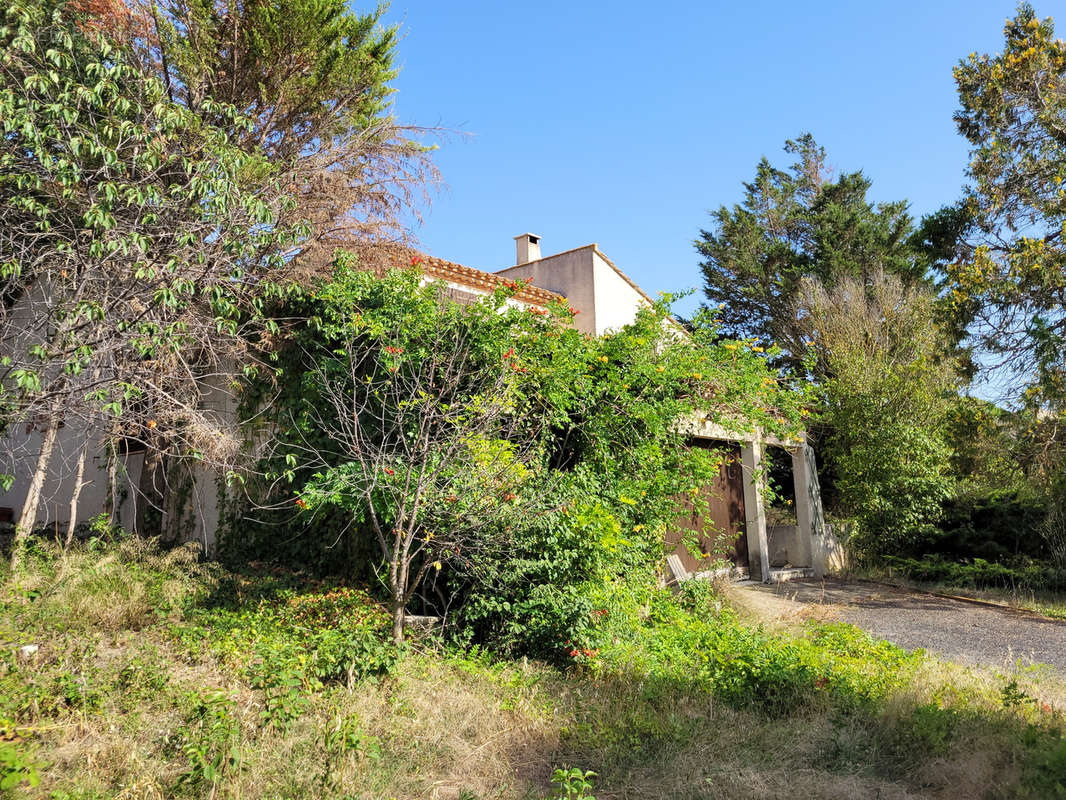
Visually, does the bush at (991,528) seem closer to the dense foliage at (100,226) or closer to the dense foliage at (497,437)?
the dense foliage at (497,437)

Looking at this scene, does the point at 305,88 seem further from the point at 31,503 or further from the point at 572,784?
the point at 572,784

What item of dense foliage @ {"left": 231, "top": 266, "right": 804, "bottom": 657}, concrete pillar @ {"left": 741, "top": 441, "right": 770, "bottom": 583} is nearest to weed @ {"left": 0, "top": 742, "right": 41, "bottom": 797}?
dense foliage @ {"left": 231, "top": 266, "right": 804, "bottom": 657}

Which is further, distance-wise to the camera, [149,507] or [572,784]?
[149,507]

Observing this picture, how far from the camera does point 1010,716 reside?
4664 millimetres

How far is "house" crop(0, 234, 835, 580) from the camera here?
9.55 metres

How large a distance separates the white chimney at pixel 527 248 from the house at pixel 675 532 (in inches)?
25.9

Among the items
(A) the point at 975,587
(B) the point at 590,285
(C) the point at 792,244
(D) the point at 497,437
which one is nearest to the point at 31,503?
(D) the point at 497,437

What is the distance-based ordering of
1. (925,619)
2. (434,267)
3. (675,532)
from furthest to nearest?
1. (434,267)
2. (925,619)
3. (675,532)

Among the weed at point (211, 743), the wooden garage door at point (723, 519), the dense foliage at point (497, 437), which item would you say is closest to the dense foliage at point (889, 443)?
the wooden garage door at point (723, 519)

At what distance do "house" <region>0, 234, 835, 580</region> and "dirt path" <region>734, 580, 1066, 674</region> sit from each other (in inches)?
37.9

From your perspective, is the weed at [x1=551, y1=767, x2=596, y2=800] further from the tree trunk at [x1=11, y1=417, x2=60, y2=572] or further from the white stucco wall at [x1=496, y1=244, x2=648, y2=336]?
the white stucco wall at [x1=496, y1=244, x2=648, y2=336]

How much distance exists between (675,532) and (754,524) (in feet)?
12.0

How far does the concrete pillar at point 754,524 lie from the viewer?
11.7m

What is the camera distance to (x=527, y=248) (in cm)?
1605
